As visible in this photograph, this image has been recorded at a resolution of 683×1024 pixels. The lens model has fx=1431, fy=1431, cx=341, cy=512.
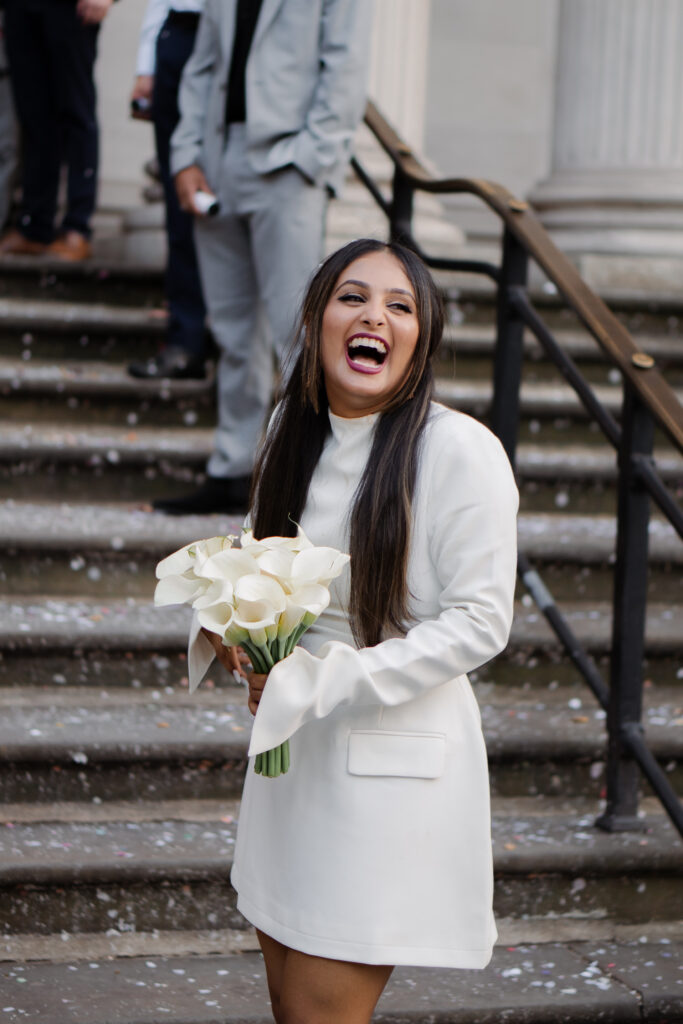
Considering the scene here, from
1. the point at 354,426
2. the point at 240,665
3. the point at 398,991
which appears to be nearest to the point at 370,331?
the point at 354,426

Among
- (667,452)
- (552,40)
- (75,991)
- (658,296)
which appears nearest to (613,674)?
(75,991)

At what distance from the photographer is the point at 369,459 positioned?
6.97 feet

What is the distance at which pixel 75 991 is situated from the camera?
115 inches

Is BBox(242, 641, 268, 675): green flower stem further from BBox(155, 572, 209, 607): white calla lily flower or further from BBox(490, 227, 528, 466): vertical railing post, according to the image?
BBox(490, 227, 528, 466): vertical railing post

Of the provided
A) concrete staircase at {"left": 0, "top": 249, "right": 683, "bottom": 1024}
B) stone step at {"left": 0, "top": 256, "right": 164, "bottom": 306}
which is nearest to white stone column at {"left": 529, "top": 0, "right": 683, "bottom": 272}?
concrete staircase at {"left": 0, "top": 249, "right": 683, "bottom": 1024}

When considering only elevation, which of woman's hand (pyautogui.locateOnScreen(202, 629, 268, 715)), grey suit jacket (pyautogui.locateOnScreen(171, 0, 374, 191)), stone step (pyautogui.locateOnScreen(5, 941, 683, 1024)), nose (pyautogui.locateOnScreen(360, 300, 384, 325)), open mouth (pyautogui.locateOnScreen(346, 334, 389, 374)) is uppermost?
grey suit jacket (pyautogui.locateOnScreen(171, 0, 374, 191))

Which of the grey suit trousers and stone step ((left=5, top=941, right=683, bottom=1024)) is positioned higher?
the grey suit trousers

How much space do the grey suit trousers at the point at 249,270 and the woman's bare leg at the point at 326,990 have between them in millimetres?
2546

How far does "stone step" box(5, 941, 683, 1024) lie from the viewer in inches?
113

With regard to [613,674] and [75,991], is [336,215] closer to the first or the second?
[613,674]

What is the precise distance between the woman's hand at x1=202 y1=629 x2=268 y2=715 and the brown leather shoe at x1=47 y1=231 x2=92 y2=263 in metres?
4.11

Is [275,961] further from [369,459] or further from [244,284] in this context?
[244,284]

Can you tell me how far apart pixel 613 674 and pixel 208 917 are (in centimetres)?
111

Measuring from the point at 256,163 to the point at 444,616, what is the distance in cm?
272
